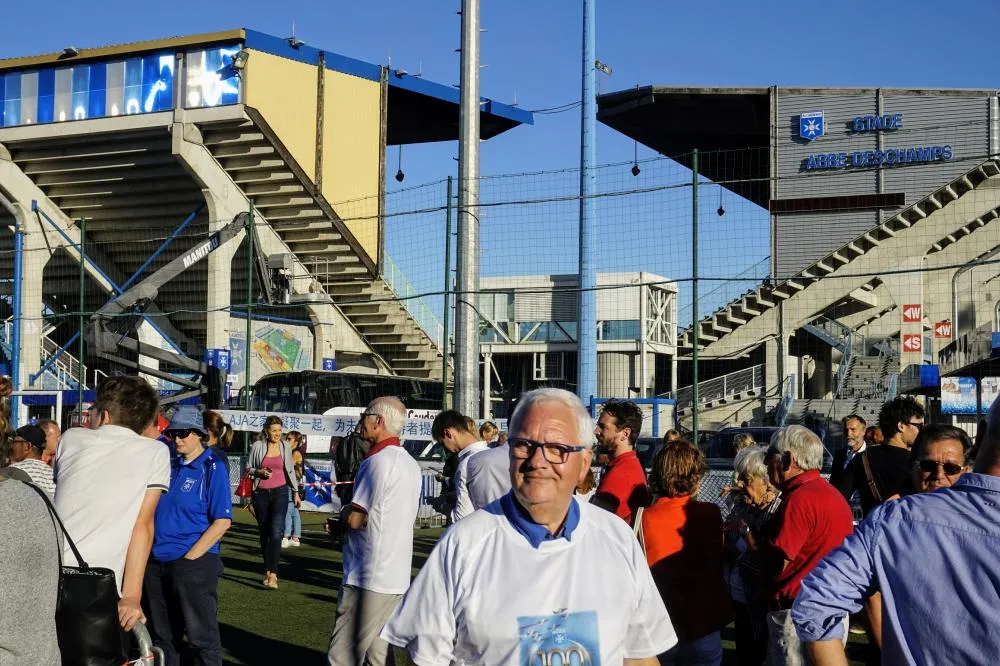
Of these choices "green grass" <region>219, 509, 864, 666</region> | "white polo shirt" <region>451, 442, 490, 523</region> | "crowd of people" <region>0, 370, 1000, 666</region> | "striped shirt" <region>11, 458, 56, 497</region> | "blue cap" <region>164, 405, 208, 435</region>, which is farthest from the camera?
"green grass" <region>219, 509, 864, 666</region>

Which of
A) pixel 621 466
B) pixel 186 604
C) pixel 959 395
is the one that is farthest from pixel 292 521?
pixel 621 466

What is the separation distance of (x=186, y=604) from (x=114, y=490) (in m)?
1.79

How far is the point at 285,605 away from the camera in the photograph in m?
10.8

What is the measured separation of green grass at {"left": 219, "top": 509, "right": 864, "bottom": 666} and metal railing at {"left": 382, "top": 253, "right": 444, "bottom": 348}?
3418 millimetres

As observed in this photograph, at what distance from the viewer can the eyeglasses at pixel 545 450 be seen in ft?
10.6

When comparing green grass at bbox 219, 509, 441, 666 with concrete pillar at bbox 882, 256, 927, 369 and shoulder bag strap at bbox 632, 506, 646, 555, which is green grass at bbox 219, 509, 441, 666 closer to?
shoulder bag strap at bbox 632, 506, 646, 555

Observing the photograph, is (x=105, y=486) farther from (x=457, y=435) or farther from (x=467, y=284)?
(x=467, y=284)

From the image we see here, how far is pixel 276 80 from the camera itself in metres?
30.1

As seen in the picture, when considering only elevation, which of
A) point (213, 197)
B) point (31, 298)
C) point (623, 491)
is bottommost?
point (623, 491)

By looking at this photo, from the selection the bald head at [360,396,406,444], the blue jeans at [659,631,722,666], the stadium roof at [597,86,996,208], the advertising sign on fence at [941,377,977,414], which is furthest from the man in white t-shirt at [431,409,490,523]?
the stadium roof at [597,86,996,208]

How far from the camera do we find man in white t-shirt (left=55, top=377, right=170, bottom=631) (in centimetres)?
495

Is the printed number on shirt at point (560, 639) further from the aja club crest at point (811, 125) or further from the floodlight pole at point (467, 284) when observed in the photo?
the aja club crest at point (811, 125)

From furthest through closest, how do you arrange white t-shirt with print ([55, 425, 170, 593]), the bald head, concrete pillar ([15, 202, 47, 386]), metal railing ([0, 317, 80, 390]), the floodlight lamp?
metal railing ([0, 317, 80, 390]) → the floodlight lamp → concrete pillar ([15, 202, 47, 386]) → the bald head → white t-shirt with print ([55, 425, 170, 593])

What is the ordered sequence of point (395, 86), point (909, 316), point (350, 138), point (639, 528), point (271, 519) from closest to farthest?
point (639, 528), point (271, 519), point (909, 316), point (350, 138), point (395, 86)
